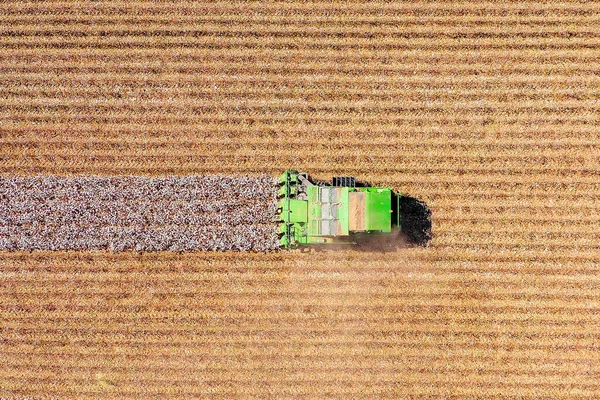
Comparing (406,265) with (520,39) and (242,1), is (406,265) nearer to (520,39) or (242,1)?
(520,39)

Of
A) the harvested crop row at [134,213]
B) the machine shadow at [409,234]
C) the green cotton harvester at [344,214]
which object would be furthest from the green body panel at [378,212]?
the harvested crop row at [134,213]

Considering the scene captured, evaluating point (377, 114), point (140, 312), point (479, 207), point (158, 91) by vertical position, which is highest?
point (158, 91)

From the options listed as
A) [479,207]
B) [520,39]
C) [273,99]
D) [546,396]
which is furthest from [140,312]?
[520,39]

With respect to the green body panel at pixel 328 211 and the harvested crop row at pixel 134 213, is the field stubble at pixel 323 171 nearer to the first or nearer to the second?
the harvested crop row at pixel 134 213

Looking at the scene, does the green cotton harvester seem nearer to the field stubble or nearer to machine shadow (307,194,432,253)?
machine shadow (307,194,432,253)

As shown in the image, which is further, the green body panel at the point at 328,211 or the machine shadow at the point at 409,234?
the machine shadow at the point at 409,234

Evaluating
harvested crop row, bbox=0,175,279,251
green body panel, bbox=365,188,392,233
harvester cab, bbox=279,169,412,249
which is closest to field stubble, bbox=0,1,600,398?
harvested crop row, bbox=0,175,279,251

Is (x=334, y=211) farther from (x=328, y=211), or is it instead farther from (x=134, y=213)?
(x=134, y=213)
